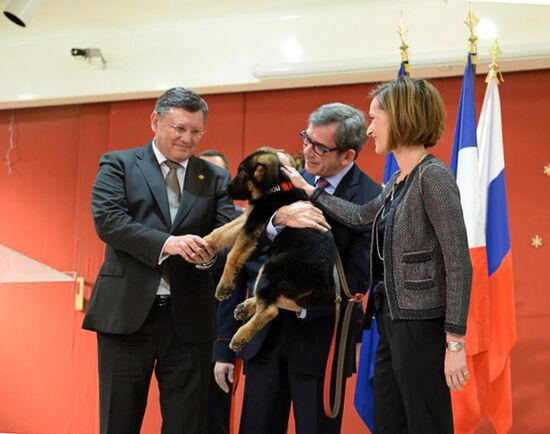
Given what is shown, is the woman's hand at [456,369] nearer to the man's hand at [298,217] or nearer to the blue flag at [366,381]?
the man's hand at [298,217]

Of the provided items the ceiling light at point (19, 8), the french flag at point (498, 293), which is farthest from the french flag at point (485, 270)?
the ceiling light at point (19, 8)

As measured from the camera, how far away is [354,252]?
2.59 meters

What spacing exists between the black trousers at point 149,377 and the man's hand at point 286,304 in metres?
0.49

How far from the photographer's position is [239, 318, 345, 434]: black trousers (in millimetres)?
2467

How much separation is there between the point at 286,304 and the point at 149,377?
671 mm

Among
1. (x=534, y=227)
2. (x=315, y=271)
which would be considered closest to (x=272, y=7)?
(x=534, y=227)

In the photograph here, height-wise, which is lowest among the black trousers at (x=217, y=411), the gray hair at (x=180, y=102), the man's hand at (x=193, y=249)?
the black trousers at (x=217, y=411)

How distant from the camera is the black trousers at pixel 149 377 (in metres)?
2.52

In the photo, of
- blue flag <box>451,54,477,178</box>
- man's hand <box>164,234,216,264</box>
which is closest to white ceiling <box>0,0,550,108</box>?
blue flag <box>451,54,477,178</box>

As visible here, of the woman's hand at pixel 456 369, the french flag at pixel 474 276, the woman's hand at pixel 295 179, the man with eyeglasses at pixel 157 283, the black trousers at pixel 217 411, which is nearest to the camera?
the woman's hand at pixel 456 369

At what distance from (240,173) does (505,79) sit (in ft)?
9.93

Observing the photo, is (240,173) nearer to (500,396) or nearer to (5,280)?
(5,280)

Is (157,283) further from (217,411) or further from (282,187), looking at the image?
(217,411)

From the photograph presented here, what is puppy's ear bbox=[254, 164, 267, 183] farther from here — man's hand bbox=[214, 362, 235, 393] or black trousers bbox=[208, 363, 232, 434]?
black trousers bbox=[208, 363, 232, 434]
